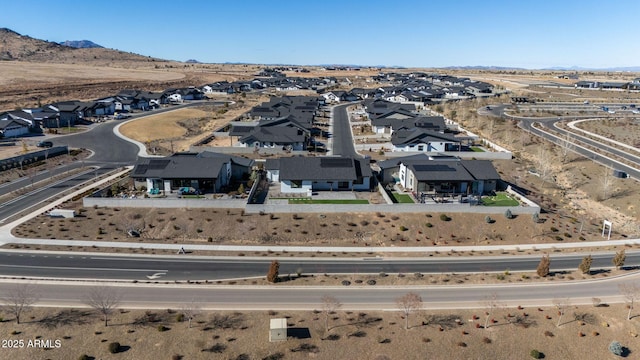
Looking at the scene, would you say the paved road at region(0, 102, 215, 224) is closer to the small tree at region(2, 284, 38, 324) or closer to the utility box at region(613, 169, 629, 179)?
the small tree at region(2, 284, 38, 324)

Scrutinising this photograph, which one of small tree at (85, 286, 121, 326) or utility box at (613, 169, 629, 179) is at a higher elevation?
utility box at (613, 169, 629, 179)

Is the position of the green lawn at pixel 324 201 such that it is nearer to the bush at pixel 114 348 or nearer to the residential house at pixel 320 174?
the residential house at pixel 320 174

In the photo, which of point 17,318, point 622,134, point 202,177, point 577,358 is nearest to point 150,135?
point 202,177

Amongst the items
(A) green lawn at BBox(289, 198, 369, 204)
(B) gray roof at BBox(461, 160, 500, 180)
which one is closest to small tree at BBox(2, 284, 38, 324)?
(A) green lawn at BBox(289, 198, 369, 204)

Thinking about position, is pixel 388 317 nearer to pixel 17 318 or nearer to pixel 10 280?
pixel 17 318

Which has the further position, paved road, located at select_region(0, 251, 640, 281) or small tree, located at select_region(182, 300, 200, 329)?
paved road, located at select_region(0, 251, 640, 281)

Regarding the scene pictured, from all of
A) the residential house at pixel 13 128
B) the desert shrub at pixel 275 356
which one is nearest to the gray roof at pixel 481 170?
the desert shrub at pixel 275 356
